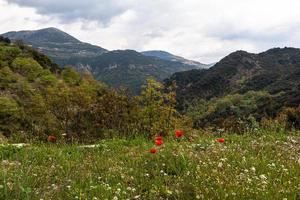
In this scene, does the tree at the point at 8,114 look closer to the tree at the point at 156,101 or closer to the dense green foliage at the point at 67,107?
the dense green foliage at the point at 67,107

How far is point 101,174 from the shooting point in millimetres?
6074

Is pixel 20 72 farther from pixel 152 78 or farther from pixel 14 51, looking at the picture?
pixel 152 78

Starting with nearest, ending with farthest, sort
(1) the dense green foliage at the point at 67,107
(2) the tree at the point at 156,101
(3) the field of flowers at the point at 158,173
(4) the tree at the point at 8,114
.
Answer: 1. (3) the field of flowers at the point at 158,173
2. (1) the dense green foliage at the point at 67,107
3. (2) the tree at the point at 156,101
4. (4) the tree at the point at 8,114

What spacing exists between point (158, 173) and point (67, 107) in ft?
48.5

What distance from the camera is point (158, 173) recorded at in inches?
237

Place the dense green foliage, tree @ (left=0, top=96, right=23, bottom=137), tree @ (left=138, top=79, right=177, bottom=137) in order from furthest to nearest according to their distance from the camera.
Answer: tree @ (left=0, top=96, right=23, bottom=137), tree @ (left=138, top=79, right=177, bottom=137), the dense green foliage

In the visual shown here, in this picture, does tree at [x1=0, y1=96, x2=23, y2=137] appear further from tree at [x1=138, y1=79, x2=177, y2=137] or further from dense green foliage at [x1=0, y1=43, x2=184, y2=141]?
tree at [x1=138, y1=79, x2=177, y2=137]

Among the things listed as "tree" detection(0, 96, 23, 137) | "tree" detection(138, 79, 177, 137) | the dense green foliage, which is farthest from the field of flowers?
"tree" detection(0, 96, 23, 137)

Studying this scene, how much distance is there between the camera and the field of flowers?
481cm

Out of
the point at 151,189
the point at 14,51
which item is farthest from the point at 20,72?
the point at 151,189

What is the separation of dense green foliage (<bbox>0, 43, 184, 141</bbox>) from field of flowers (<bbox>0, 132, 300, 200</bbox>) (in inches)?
76.5

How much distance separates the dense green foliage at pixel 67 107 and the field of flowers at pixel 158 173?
1.94m

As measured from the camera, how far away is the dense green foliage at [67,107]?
11992 millimetres

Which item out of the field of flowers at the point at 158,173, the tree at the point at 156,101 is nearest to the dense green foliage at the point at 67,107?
the tree at the point at 156,101
